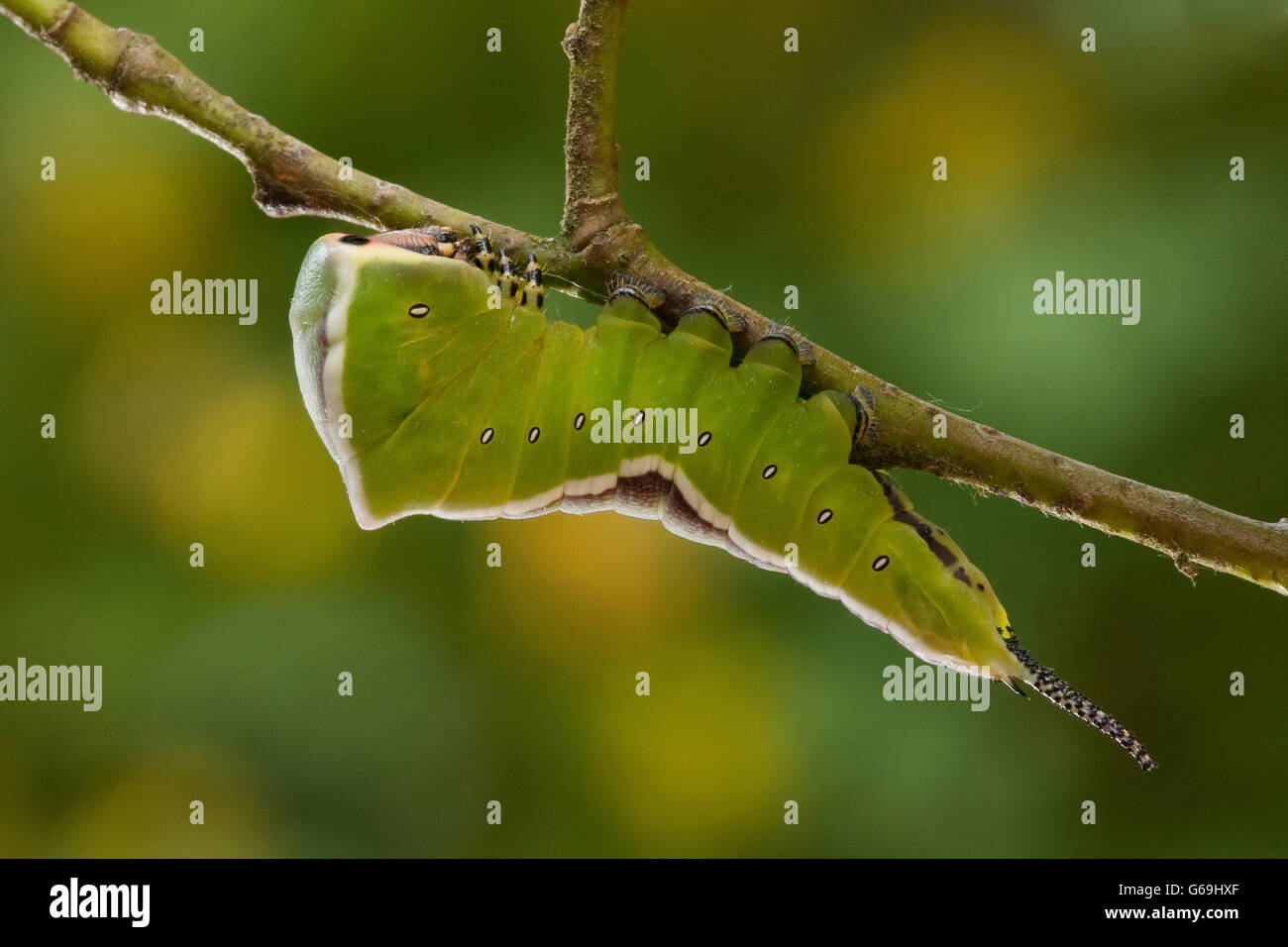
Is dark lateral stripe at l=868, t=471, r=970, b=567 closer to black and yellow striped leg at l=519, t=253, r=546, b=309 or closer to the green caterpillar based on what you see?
the green caterpillar

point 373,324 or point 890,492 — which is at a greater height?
point 373,324

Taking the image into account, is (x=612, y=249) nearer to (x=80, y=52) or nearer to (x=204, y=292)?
(x=80, y=52)

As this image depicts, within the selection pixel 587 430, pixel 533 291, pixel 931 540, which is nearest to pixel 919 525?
pixel 931 540

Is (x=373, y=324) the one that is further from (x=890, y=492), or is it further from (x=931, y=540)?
(x=931, y=540)

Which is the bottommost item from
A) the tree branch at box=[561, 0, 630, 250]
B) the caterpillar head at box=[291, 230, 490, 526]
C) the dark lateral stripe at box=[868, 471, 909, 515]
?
the dark lateral stripe at box=[868, 471, 909, 515]

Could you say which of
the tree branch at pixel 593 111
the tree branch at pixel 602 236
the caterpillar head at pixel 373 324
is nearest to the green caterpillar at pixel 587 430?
the caterpillar head at pixel 373 324

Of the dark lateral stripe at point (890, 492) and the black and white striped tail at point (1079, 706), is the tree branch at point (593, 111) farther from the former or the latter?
the black and white striped tail at point (1079, 706)

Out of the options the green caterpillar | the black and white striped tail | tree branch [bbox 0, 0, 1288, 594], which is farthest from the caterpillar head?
the black and white striped tail
